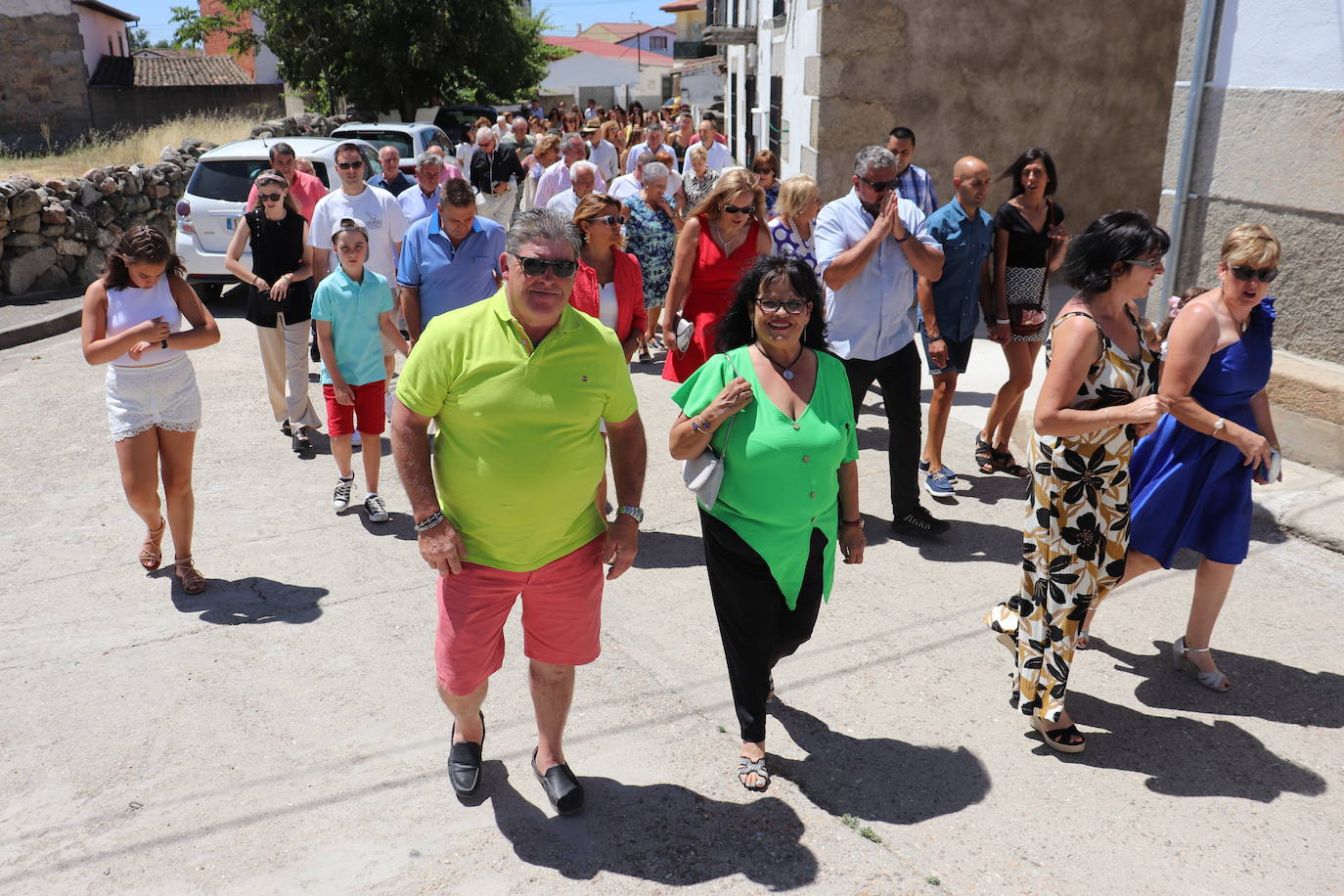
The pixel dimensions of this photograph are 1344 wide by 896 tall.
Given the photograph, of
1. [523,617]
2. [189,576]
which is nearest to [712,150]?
[189,576]

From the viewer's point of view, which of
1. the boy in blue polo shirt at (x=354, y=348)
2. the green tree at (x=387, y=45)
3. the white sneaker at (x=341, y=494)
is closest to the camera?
the boy in blue polo shirt at (x=354, y=348)

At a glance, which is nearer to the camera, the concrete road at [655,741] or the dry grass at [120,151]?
the concrete road at [655,741]

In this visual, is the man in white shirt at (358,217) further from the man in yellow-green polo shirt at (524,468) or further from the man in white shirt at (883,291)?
the man in yellow-green polo shirt at (524,468)

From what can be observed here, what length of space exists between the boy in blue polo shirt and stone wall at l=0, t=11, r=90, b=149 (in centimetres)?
2548

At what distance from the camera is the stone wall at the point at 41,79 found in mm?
27000

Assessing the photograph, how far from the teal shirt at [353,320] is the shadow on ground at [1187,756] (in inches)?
156

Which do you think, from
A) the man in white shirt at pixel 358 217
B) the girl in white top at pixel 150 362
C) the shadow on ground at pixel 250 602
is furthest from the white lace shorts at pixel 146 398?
the man in white shirt at pixel 358 217

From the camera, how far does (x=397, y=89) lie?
30.0 meters

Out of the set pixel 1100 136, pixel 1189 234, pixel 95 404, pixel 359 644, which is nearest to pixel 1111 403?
pixel 359 644

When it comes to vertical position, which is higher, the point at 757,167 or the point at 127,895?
the point at 757,167

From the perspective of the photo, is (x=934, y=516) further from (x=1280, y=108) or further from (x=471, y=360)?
(x=471, y=360)

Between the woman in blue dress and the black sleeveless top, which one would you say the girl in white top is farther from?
the woman in blue dress

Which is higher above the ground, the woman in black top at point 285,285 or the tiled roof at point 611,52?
the tiled roof at point 611,52

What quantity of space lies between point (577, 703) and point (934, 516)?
8.57 feet
